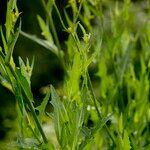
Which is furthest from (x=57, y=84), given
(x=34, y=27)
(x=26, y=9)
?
(x=26, y=9)

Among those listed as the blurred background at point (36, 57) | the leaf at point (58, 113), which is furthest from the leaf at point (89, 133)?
the blurred background at point (36, 57)

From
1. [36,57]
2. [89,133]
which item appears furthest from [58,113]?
[36,57]

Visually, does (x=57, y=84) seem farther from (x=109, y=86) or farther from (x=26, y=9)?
(x=109, y=86)

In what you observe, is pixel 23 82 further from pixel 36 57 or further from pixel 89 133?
pixel 36 57

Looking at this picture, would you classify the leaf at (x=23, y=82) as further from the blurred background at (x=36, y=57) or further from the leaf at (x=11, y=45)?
the blurred background at (x=36, y=57)

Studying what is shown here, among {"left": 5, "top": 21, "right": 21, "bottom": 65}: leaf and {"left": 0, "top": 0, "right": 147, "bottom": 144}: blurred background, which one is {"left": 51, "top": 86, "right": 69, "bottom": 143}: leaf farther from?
{"left": 0, "top": 0, "right": 147, "bottom": 144}: blurred background

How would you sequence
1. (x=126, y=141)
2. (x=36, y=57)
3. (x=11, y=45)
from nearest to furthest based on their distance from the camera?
(x=11, y=45), (x=126, y=141), (x=36, y=57)

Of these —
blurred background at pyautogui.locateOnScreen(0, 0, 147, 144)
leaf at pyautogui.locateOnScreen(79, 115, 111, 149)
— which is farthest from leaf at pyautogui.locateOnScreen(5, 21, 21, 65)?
blurred background at pyautogui.locateOnScreen(0, 0, 147, 144)

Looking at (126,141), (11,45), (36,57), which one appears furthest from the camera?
(36,57)
